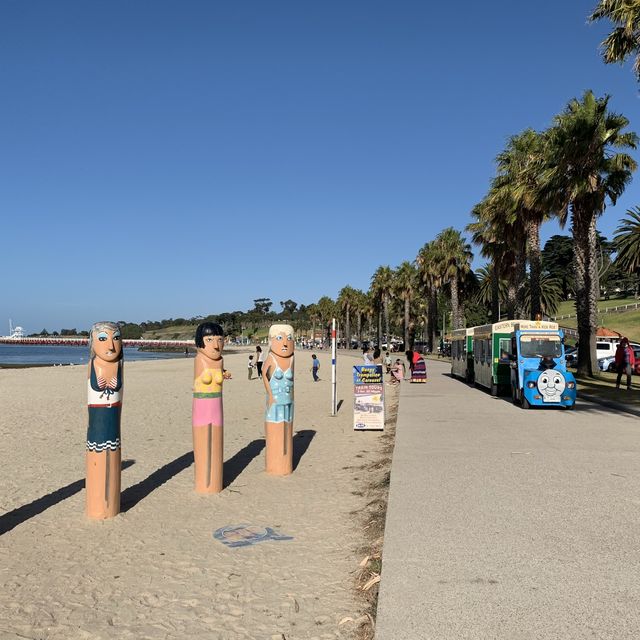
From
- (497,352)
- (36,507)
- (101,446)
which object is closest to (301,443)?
(36,507)

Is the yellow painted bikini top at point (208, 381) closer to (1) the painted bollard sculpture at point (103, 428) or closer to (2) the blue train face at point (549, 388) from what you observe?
(1) the painted bollard sculpture at point (103, 428)

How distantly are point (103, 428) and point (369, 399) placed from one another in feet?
24.6

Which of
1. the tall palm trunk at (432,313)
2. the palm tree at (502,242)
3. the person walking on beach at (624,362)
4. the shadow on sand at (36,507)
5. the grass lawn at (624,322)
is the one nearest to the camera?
the shadow on sand at (36,507)

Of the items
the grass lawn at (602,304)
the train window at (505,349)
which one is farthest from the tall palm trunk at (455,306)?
the grass lawn at (602,304)

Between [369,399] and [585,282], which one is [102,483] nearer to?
[369,399]

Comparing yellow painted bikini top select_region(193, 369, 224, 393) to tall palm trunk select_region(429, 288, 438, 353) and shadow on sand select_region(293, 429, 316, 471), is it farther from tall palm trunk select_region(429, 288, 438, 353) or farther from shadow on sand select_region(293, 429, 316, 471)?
tall palm trunk select_region(429, 288, 438, 353)

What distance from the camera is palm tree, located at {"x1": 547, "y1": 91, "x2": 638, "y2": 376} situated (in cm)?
2156

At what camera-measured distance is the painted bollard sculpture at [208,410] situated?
7.59 meters

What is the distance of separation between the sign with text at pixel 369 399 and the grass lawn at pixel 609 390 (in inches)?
288

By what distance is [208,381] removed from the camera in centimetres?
761

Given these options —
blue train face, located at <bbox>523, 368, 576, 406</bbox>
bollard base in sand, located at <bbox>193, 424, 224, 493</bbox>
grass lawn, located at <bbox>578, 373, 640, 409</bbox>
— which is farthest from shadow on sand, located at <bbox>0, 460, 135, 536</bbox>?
grass lawn, located at <bbox>578, 373, 640, 409</bbox>

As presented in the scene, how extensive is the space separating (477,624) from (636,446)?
7.55 metres

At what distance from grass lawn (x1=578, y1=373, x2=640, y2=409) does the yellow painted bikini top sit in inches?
490

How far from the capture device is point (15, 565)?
532 centimetres
